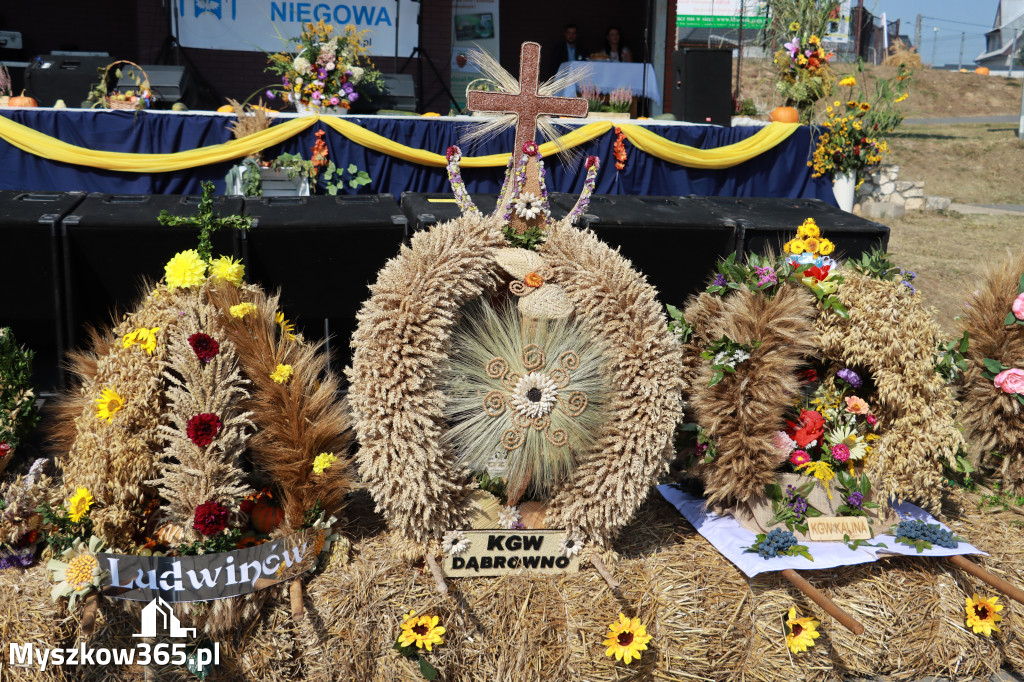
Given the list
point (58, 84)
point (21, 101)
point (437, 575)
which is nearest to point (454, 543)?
point (437, 575)

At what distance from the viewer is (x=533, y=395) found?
2.67 m

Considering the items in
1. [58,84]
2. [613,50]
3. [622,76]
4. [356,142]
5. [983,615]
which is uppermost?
[613,50]

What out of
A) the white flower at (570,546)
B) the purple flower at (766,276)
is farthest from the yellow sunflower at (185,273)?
the purple flower at (766,276)

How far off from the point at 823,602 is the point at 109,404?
7.29 feet

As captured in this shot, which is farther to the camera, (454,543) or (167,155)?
(167,155)

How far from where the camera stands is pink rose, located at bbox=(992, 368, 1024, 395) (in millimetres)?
3301

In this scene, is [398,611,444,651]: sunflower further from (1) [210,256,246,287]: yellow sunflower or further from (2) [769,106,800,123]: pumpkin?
(2) [769,106,800,123]: pumpkin

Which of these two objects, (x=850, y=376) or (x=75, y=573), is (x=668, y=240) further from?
(x=75, y=573)

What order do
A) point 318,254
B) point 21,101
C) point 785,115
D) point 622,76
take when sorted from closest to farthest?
1. point 318,254
2. point 21,101
3. point 785,115
4. point 622,76

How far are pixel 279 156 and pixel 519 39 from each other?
704 centimetres

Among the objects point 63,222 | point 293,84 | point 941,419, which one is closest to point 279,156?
point 293,84

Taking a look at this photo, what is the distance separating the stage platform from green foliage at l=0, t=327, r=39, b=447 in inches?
115

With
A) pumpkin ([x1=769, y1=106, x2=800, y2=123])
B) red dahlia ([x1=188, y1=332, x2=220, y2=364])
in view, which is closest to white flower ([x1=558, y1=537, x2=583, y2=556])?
red dahlia ([x1=188, y1=332, x2=220, y2=364])

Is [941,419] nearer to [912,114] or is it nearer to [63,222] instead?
[63,222]
